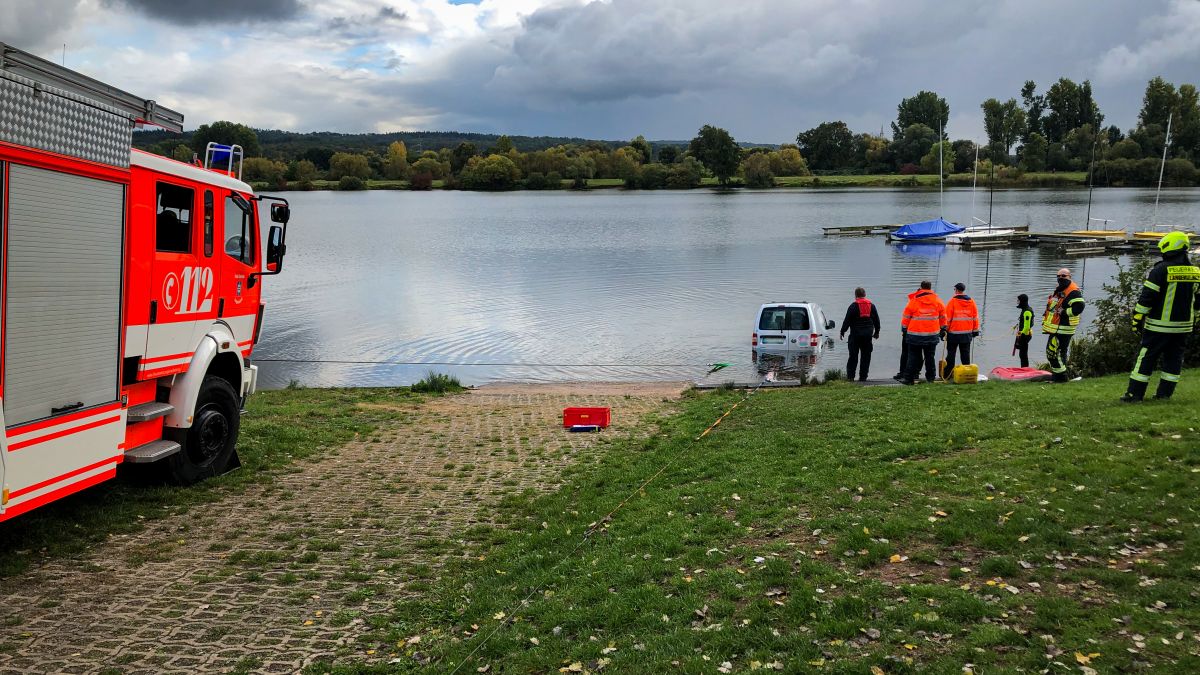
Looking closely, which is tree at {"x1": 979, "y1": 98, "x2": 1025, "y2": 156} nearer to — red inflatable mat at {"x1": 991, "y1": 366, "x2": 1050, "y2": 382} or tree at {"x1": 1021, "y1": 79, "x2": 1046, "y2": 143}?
tree at {"x1": 1021, "y1": 79, "x2": 1046, "y2": 143}

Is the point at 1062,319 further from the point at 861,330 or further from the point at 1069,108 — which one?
the point at 1069,108

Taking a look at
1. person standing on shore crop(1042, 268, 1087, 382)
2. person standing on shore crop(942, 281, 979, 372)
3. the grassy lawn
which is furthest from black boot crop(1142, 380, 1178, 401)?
person standing on shore crop(942, 281, 979, 372)

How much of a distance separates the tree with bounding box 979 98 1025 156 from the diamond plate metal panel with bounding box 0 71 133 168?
189 m

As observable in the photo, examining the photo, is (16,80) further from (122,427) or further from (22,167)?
(122,427)

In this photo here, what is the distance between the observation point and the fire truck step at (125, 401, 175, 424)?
31.9 ft

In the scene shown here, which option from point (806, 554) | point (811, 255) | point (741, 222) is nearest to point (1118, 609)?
point (806, 554)

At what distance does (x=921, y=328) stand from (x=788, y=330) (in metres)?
4.88

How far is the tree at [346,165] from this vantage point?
187875mm

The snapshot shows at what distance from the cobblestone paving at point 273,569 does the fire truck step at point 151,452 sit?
70 cm

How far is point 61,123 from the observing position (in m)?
7.98

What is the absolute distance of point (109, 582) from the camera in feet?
26.3

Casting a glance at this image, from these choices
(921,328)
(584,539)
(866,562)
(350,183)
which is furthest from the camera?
(350,183)

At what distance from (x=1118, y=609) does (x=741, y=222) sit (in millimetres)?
95700

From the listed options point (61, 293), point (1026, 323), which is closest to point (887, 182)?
point (1026, 323)
